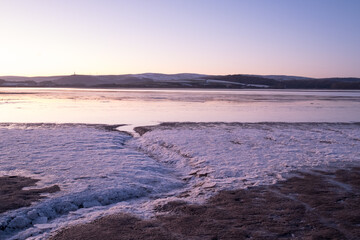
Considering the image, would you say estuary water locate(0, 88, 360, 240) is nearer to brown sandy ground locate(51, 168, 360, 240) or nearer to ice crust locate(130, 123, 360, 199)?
ice crust locate(130, 123, 360, 199)

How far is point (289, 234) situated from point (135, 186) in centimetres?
394

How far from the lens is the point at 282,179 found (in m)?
8.66

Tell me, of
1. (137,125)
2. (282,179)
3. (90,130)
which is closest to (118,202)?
(282,179)

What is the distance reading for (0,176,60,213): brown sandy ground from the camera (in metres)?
6.57

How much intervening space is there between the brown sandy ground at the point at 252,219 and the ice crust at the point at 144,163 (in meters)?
0.49

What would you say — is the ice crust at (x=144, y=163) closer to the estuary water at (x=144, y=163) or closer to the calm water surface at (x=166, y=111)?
the estuary water at (x=144, y=163)

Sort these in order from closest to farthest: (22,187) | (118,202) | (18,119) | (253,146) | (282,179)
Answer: (118,202) < (22,187) < (282,179) < (253,146) < (18,119)

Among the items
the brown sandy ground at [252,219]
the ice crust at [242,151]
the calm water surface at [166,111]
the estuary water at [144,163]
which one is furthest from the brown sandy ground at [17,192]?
the calm water surface at [166,111]

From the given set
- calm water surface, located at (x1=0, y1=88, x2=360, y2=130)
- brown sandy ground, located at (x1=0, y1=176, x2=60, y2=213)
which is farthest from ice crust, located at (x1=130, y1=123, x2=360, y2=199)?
calm water surface, located at (x1=0, y1=88, x2=360, y2=130)

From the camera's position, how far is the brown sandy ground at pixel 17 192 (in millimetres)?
6566

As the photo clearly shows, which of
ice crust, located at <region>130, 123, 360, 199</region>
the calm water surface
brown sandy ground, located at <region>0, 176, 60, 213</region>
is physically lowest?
brown sandy ground, located at <region>0, 176, 60, 213</region>

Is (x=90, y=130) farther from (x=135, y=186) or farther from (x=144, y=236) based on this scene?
(x=144, y=236)

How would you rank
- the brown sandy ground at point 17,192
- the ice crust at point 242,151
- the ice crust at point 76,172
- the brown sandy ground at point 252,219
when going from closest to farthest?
1. the brown sandy ground at point 252,219
2. the ice crust at point 76,172
3. the brown sandy ground at point 17,192
4. the ice crust at point 242,151

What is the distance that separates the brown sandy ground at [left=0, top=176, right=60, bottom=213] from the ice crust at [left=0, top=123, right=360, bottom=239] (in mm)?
293
